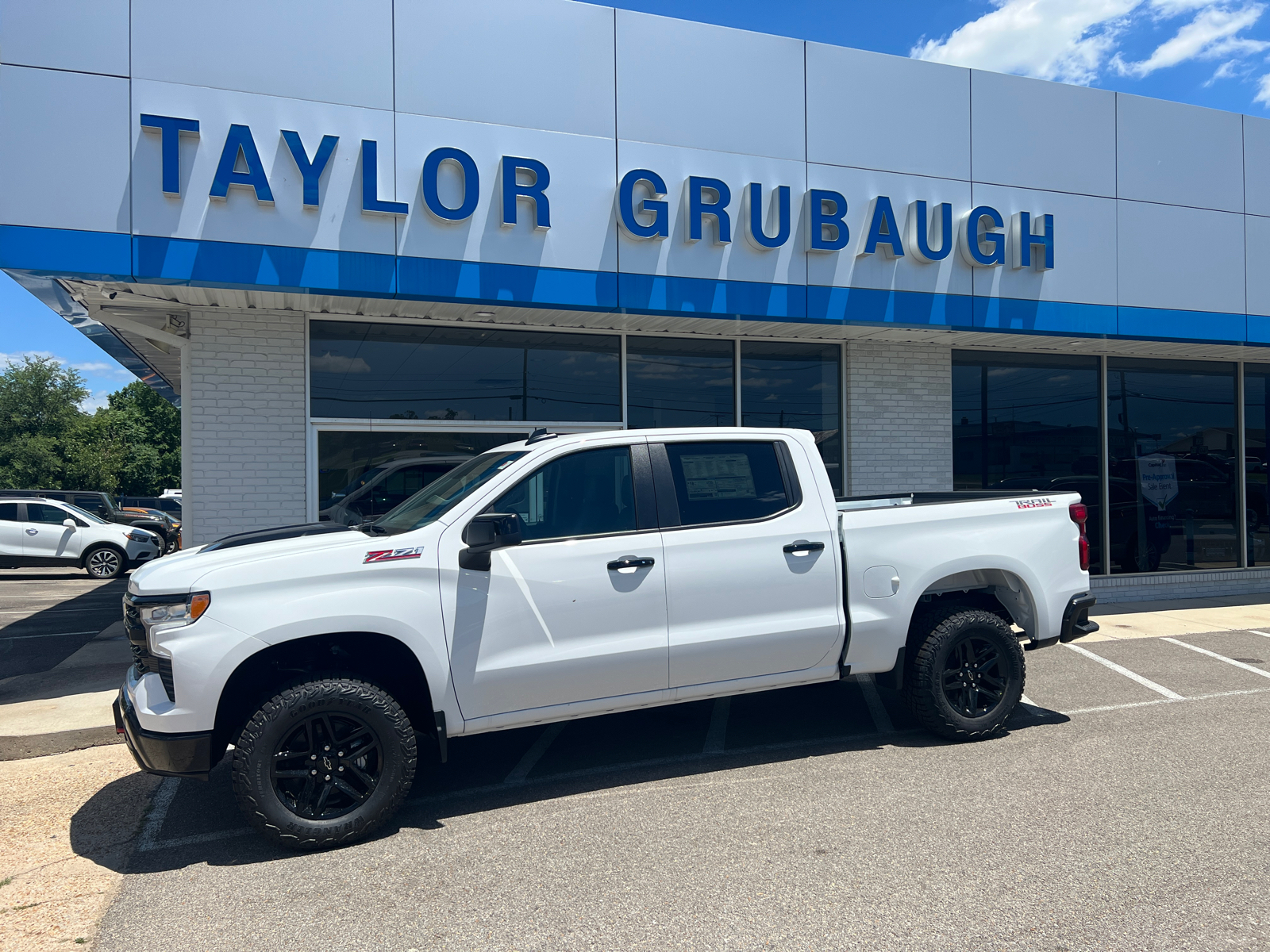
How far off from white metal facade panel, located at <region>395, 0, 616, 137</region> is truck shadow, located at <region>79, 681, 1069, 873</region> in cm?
561

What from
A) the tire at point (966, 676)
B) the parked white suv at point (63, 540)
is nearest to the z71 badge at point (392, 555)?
the tire at point (966, 676)

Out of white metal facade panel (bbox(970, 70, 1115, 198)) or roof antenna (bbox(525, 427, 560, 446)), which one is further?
white metal facade panel (bbox(970, 70, 1115, 198))

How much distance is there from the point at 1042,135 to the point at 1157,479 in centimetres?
534

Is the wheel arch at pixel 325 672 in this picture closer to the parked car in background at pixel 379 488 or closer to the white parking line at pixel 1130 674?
the parked car in background at pixel 379 488

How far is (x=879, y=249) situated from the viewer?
9.67m

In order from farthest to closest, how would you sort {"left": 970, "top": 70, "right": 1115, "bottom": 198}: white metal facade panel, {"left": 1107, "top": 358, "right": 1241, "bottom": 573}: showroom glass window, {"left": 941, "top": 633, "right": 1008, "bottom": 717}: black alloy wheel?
{"left": 1107, "top": 358, "right": 1241, "bottom": 573}: showroom glass window < {"left": 970, "top": 70, "right": 1115, "bottom": 198}: white metal facade panel < {"left": 941, "top": 633, "right": 1008, "bottom": 717}: black alloy wheel

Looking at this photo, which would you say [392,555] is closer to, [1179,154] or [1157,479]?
[1179,154]

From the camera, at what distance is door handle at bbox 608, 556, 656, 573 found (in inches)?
190

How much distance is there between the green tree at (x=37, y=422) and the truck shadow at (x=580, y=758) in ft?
183

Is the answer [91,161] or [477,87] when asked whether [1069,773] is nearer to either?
[477,87]

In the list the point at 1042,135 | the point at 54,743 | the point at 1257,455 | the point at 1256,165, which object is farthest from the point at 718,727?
the point at 1257,455

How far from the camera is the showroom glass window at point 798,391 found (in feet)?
34.9

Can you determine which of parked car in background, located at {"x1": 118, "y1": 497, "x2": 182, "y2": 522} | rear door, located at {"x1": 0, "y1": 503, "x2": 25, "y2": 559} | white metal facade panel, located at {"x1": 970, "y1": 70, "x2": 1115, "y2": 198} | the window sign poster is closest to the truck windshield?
white metal facade panel, located at {"x1": 970, "y1": 70, "x2": 1115, "y2": 198}

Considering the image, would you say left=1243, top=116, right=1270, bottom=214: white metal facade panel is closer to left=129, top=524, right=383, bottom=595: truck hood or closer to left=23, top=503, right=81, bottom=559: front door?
left=129, top=524, right=383, bottom=595: truck hood
